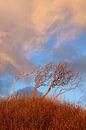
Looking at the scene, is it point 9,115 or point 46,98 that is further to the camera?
point 46,98

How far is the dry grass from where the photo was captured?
948 cm

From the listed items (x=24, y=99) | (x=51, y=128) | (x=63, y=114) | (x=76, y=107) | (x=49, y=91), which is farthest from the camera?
(x=49, y=91)

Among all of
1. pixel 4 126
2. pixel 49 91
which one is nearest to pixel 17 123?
pixel 4 126

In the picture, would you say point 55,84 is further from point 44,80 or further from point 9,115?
point 9,115

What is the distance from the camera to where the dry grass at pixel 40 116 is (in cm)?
948

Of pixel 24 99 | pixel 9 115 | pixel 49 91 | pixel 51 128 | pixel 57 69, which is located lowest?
pixel 51 128

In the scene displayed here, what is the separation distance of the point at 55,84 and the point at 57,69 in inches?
22.4

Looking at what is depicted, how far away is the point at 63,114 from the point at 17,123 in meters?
1.28

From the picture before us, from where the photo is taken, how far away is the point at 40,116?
10383 mm

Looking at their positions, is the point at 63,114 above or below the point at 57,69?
below

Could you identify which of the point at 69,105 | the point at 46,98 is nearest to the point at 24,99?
the point at 46,98

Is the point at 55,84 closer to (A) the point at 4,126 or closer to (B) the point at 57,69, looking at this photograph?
(B) the point at 57,69

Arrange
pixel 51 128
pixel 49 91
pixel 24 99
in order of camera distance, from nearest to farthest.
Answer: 1. pixel 51 128
2. pixel 24 99
3. pixel 49 91

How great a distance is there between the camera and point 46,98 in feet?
40.9
